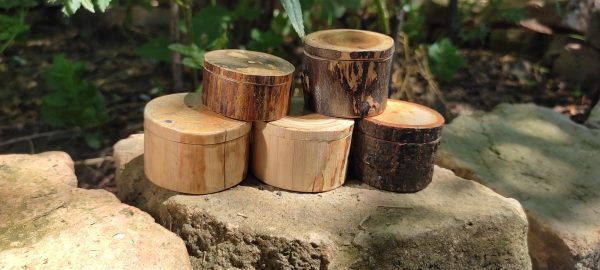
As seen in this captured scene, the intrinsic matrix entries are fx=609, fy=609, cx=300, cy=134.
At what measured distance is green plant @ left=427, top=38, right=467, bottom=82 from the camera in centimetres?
420

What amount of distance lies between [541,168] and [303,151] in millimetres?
1450

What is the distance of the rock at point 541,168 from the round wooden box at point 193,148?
1.25 meters

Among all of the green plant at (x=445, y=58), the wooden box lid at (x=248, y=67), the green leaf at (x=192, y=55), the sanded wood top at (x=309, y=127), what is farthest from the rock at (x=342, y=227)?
the green plant at (x=445, y=58)

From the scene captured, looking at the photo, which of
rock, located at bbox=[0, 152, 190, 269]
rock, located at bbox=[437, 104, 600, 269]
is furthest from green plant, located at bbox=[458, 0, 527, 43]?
rock, located at bbox=[0, 152, 190, 269]

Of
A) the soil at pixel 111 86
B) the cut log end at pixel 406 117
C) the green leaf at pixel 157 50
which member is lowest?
the soil at pixel 111 86

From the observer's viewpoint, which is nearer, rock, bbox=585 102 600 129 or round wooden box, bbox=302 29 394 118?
round wooden box, bbox=302 29 394 118

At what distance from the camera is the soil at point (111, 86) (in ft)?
10.9

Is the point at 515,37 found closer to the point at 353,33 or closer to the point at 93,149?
the point at 353,33

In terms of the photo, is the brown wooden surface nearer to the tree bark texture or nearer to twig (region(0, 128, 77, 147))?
the tree bark texture

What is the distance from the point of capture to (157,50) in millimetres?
3326

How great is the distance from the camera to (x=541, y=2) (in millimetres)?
4562

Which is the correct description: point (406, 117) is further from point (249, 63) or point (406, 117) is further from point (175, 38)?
point (175, 38)

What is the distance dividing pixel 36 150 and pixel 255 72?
1.76 metres

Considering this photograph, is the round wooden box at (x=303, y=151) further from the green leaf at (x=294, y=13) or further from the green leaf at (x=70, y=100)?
the green leaf at (x=70, y=100)
